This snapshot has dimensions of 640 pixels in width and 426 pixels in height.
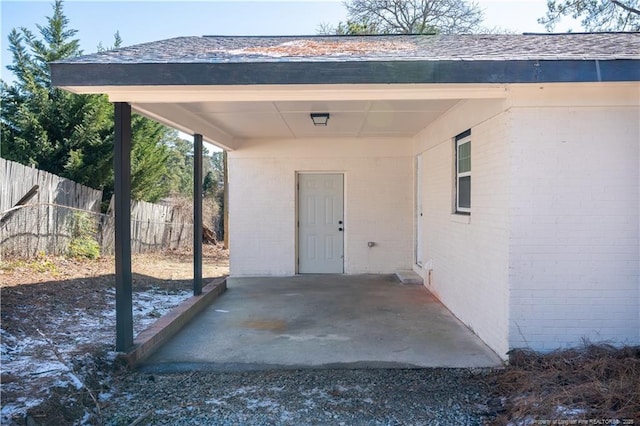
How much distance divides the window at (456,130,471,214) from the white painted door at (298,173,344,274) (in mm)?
3630

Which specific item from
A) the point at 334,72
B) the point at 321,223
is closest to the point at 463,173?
the point at 334,72

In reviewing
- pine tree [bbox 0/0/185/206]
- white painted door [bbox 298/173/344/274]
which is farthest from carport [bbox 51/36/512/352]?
pine tree [bbox 0/0/185/206]

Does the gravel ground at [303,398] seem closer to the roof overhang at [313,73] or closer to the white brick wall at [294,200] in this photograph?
the roof overhang at [313,73]

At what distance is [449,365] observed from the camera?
4.20m

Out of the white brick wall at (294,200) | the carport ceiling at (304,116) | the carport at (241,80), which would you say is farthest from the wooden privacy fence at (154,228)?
the carport at (241,80)

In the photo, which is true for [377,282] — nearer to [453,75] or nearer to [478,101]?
[478,101]

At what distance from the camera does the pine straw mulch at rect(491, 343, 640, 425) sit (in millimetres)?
3018

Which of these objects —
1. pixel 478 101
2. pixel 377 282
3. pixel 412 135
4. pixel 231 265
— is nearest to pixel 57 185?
pixel 231 265

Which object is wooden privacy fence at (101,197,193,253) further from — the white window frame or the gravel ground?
the white window frame

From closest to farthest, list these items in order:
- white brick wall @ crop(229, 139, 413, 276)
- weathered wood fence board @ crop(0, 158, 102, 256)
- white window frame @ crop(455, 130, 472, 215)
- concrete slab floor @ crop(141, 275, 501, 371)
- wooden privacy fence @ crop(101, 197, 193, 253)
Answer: concrete slab floor @ crop(141, 275, 501, 371) → white window frame @ crop(455, 130, 472, 215) → weathered wood fence board @ crop(0, 158, 102, 256) → white brick wall @ crop(229, 139, 413, 276) → wooden privacy fence @ crop(101, 197, 193, 253)

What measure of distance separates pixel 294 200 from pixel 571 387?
660cm

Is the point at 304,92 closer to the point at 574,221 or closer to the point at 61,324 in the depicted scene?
the point at 574,221

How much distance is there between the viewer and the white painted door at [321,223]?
9.45 m

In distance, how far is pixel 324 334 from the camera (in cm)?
526
